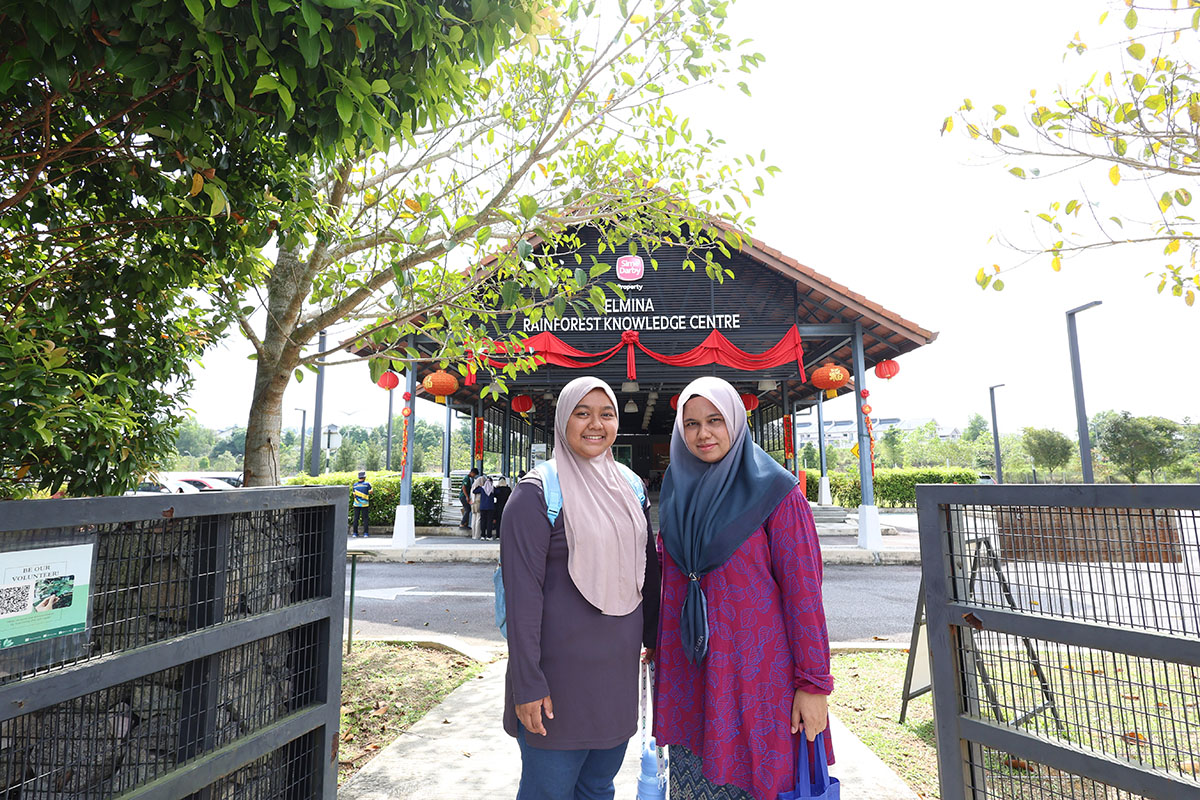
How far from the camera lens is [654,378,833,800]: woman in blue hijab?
1.82m

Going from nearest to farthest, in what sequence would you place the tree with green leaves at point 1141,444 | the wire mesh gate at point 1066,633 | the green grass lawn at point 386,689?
1. the wire mesh gate at point 1066,633
2. the green grass lawn at point 386,689
3. the tree with green leaves at point 1141,444

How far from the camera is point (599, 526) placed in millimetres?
1945

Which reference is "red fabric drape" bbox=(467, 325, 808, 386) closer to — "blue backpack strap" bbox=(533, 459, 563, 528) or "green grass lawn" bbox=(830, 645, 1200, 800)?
"blue backpack strap" bbox=(533, 459, 563, 528)

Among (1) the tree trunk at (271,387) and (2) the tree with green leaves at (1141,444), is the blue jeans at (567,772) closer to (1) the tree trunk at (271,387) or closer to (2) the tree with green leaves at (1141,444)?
(1) the tree trunk at (271,387)

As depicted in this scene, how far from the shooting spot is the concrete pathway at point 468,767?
273 centimetres

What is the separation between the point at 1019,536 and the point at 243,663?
2.45m

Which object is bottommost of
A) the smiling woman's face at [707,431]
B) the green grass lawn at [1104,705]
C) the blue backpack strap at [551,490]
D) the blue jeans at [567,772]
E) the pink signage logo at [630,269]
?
the blue jeans at [567,772]

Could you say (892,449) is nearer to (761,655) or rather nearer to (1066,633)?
(1066,633)

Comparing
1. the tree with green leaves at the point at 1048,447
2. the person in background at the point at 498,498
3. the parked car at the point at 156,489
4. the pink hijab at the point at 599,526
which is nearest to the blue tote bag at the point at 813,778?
the pink hijab at the point at 599,526

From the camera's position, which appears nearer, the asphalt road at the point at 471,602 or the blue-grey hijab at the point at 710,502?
the blue-grey hijab at the point at 710,502

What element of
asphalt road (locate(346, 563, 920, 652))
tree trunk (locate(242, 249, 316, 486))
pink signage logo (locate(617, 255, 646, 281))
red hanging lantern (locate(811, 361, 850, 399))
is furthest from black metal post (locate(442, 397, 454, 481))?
tree trunk (locate(242, 249, 316, 486))

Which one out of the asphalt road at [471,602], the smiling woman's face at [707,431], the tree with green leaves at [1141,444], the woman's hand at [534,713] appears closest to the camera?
the woman's hand at [534,713]

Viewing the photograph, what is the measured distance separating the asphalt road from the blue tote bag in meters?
3.99

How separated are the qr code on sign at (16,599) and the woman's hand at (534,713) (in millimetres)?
1200
